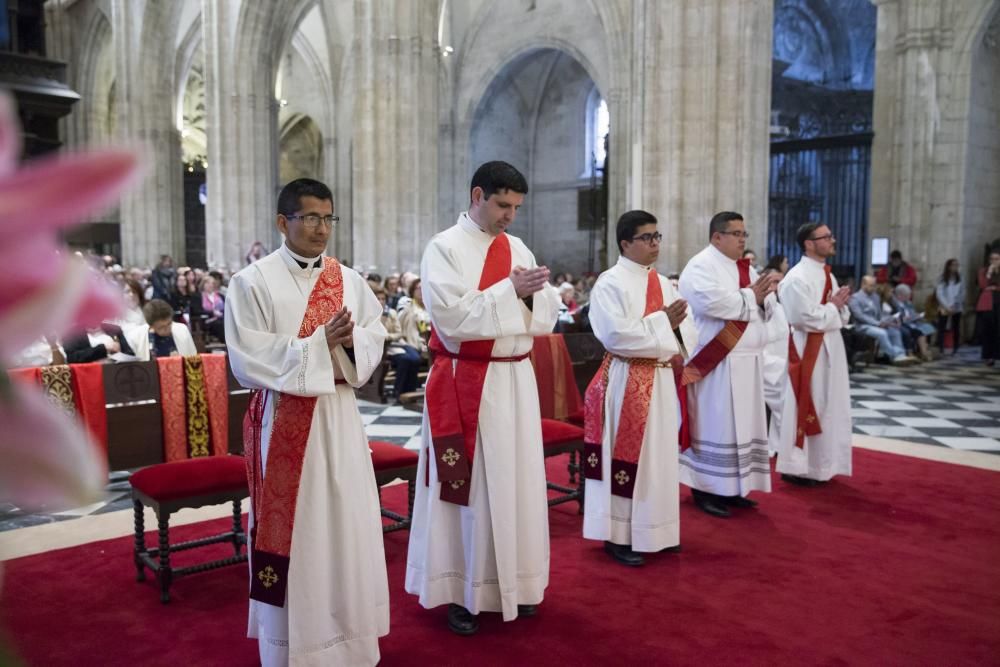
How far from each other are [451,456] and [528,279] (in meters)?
0.82

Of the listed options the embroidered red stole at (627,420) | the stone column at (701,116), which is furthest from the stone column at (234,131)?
the embroidered red stole at (627,420)

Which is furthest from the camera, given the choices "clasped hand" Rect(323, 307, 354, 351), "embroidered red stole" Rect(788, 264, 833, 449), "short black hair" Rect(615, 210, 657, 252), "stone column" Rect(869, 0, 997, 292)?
"stone column" Rect(869, 0, 997, 292)

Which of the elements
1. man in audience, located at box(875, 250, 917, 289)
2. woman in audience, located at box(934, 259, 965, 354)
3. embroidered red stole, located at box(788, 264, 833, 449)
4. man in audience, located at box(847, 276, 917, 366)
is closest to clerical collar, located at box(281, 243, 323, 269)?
embroidered red stole, located at box(788, 264, 833, 449)

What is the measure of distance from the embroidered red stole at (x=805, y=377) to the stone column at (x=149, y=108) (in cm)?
2107

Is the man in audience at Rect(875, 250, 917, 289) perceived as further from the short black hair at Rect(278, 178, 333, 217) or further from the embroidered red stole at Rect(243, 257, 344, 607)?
the embroidered red stole at Rect(243, 257, 344, 607)

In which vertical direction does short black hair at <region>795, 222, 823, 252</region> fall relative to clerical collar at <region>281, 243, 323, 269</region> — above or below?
above

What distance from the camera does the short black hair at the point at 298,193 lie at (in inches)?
123

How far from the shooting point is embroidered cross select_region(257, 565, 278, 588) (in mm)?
2969

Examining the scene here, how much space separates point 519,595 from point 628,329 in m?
1.55

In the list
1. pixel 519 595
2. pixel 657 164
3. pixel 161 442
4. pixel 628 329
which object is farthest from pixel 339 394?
pixel 657 164

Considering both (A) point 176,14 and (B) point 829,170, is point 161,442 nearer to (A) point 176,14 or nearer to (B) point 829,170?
(B) point 829,170

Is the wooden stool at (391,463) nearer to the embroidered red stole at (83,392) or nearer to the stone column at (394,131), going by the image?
the embroidered red stole at (83,392)

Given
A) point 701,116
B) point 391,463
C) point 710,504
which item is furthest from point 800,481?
point 701,116

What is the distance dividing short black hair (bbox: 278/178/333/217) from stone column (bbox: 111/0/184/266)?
870 inches
